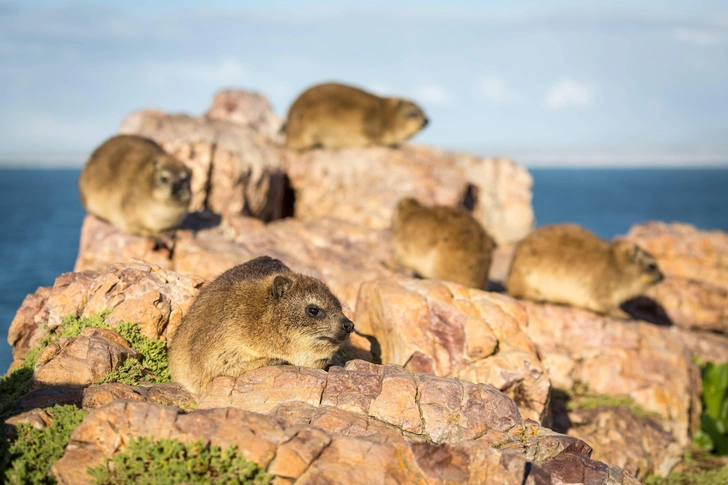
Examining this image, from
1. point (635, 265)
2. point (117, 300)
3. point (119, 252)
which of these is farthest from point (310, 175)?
point (117, 300)

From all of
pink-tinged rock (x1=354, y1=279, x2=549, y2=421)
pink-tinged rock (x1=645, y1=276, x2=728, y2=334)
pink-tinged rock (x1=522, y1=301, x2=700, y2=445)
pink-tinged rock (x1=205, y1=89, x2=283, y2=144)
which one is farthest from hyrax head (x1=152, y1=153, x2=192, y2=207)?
pink-tinged rock (x1=645, y1=276, x2=728, y2=334)

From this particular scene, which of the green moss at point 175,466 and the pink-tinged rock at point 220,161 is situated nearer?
the green moss at point 175,466

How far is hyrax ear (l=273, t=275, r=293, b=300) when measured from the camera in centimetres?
617

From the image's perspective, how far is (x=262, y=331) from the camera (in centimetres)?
615

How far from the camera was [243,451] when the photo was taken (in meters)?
4.74

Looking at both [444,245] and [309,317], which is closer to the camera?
[309,317]

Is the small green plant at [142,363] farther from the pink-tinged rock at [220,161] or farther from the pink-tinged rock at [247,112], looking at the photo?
the pink-tinged rock at [247,112]

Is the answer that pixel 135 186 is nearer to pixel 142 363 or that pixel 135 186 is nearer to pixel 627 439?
pixel 142 363

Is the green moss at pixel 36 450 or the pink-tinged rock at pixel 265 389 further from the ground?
the pink-tinged rock at pixel 265 389

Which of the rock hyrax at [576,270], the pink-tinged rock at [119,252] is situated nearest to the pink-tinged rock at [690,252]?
the rock hyrax at [576,270]

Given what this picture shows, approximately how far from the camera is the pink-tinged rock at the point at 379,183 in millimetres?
15859

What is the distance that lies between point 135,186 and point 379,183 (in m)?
6.44

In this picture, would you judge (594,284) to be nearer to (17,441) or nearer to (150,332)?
(150,332)

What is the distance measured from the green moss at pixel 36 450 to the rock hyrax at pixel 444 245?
7.86 m
